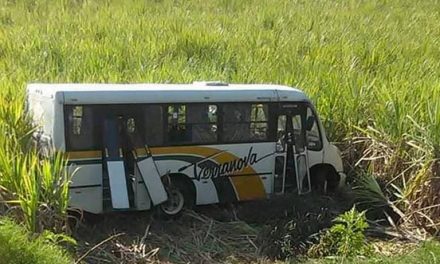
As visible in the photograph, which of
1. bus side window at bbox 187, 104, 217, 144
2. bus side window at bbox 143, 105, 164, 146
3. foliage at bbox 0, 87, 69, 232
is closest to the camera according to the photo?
foliage at bbox 0, 87, 69, 232

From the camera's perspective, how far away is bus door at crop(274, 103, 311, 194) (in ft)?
33.5

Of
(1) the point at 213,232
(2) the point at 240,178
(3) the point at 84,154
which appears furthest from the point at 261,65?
(3) the point at 84,154

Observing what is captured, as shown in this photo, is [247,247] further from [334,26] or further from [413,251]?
[334,26]

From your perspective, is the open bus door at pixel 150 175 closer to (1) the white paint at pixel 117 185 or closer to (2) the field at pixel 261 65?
(1) the white paint at pixel 117 185

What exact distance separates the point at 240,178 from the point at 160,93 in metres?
1.70

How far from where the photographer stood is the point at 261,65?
13.9 m

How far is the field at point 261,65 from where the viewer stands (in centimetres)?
876

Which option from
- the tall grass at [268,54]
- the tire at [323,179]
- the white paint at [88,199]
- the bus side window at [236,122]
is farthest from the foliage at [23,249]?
the tire at [323,179]

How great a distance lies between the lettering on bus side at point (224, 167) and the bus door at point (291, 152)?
44 centimetres

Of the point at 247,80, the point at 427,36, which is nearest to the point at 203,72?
the point at 247,80

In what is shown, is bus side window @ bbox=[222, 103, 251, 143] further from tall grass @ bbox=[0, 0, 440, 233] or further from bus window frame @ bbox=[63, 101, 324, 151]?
tall grass @ bbox=[0, 0, 440, 233]

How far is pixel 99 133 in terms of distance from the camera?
8812 millimetres

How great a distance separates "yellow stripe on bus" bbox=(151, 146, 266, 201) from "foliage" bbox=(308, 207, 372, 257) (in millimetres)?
1908

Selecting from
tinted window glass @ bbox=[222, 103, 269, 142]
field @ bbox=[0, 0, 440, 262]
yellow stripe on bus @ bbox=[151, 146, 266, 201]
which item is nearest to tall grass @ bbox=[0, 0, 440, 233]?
field @ bbox=[0, 0, 440, 262]
